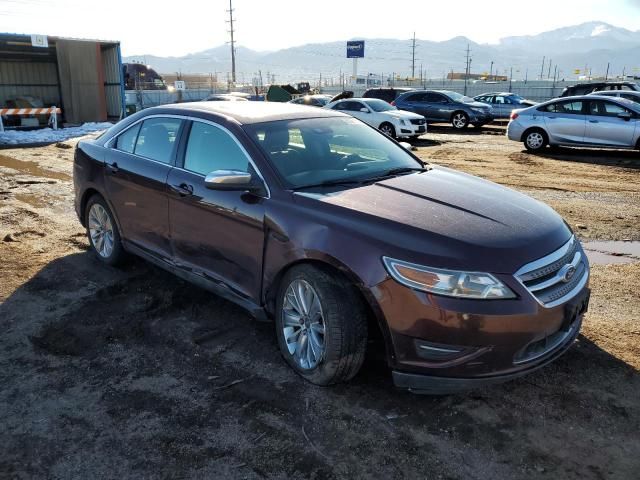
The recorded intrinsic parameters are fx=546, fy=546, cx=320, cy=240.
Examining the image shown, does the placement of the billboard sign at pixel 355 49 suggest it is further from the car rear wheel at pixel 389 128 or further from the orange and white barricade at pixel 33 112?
the car rear wheel at pixel 389 128

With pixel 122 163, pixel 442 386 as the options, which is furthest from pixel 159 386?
pixel 122 163

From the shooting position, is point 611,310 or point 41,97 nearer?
point 611,310

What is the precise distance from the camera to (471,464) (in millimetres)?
2748

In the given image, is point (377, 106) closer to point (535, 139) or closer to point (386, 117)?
point (386, 117)

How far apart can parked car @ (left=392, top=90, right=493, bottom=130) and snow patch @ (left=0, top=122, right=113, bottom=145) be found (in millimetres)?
12142

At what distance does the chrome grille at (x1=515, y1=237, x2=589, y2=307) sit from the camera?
2.97m

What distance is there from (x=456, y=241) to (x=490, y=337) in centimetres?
54

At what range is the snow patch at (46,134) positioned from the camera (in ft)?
57.4

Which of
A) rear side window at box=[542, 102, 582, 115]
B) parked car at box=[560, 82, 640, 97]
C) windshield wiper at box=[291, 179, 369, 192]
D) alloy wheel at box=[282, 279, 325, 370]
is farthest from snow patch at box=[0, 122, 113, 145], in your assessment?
parked car at box=[560, 82, 640, 97]

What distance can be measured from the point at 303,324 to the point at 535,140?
13.1 metres

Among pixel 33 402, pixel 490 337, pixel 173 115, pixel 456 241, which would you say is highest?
pixel 173 115

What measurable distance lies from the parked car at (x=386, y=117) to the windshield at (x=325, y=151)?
1273 centimetres

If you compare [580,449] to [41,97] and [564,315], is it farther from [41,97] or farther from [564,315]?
[41,97]

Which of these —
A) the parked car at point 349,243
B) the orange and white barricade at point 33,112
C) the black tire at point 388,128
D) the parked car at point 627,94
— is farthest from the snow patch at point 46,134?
the parked car at point 627,94
